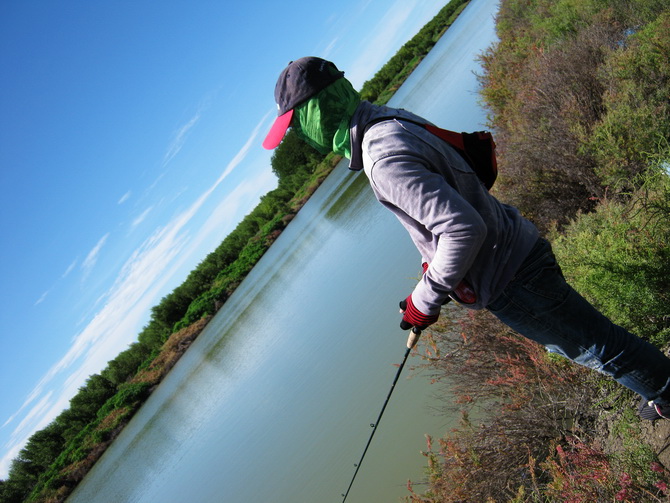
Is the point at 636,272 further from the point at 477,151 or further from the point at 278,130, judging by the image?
the point at 278,130

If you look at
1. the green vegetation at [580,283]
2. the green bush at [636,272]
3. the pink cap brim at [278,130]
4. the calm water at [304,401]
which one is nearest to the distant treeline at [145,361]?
the calm water at [304,401]

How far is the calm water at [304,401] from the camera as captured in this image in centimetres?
486

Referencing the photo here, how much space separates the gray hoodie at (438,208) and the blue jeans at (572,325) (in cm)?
7

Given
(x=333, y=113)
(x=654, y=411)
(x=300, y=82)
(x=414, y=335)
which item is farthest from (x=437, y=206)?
(x=654, y=411)

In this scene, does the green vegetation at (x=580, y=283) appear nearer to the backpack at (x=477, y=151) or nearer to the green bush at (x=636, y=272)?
the green bush at (x=636, y=272)

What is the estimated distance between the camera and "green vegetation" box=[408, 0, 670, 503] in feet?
8.25

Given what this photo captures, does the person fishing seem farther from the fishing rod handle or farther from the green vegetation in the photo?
the green vegetation

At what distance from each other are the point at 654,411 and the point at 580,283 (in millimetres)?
1066

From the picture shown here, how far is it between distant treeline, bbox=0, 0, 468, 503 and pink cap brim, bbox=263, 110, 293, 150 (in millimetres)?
7534

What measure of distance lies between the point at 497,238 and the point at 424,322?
45 centimetres

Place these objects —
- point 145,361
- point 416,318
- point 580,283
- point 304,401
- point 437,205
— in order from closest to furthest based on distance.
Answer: point 437,205, point 416,318, point 580,283, point 304,401, point 145,361

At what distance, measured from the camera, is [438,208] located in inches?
59.4

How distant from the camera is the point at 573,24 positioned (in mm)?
7309

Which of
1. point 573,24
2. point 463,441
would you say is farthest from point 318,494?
point 573,24
